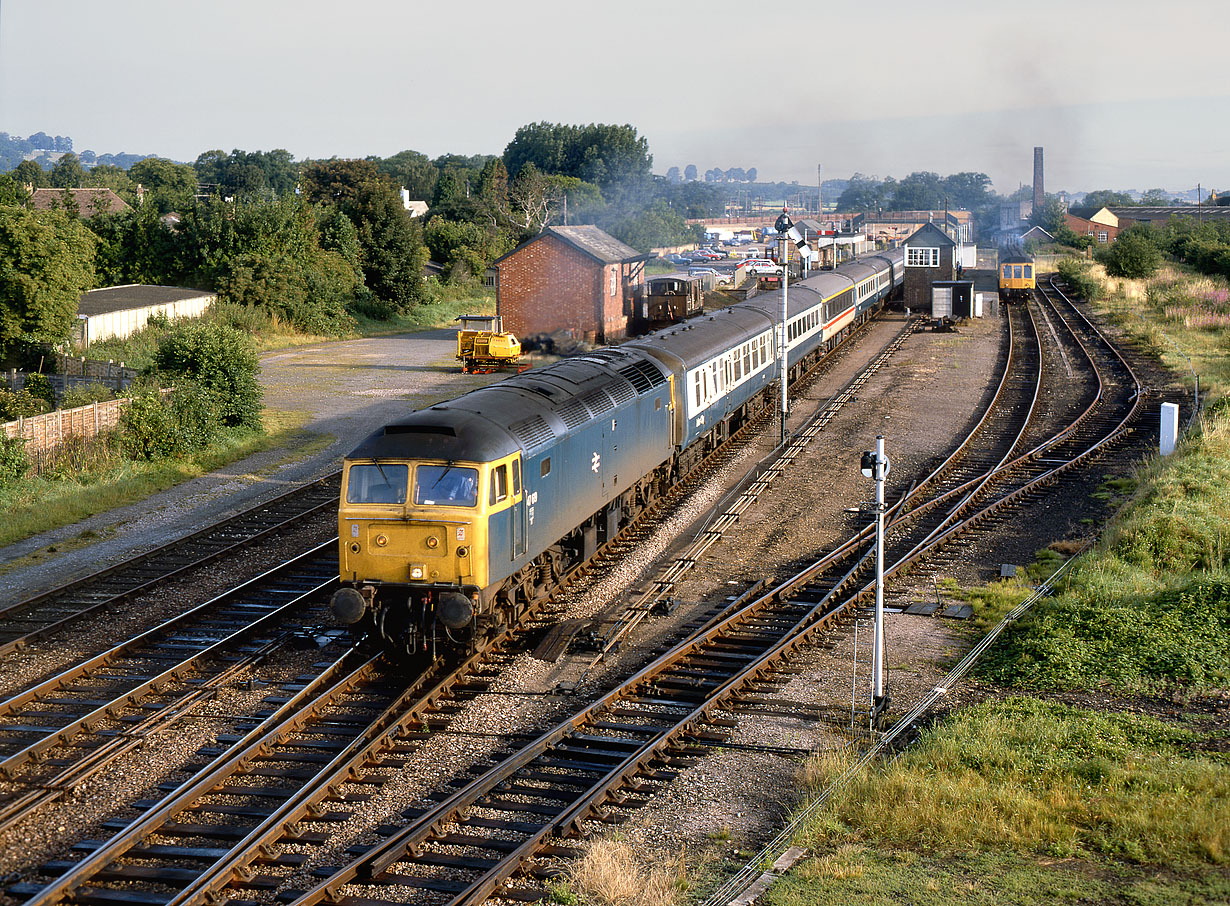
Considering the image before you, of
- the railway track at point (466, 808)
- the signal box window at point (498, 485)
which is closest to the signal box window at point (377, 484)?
the signal box window at point (498, 485)

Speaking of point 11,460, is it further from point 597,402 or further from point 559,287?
point 559,287

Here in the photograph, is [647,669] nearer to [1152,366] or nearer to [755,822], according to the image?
[755,822]

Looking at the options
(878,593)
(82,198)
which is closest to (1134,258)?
(878,593)

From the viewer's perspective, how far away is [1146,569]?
17328 millimetres

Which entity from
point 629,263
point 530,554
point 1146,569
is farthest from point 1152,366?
point 530,554

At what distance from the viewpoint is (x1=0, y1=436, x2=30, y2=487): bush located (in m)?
23.0

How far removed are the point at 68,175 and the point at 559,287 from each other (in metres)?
98.0

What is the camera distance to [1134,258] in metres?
73.9

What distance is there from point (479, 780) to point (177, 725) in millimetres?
3915

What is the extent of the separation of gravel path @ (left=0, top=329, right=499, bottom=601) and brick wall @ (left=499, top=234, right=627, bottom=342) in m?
3.75

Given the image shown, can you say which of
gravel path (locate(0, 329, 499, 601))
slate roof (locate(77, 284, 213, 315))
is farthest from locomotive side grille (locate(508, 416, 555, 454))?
slate roof (locate(77, 284, 213, 315))

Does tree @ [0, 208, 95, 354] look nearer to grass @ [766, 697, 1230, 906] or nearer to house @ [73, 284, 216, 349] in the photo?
house @ [73, 284, 216, 349]

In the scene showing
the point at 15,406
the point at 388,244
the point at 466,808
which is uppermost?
the point at 388,244

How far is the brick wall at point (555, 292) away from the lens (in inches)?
1838
